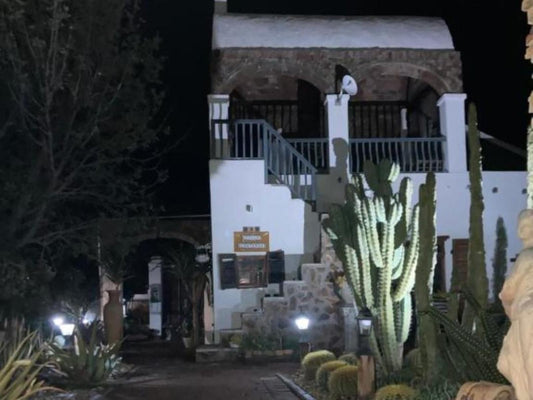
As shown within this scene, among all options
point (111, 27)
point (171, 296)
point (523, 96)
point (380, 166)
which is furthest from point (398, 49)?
point (171, 296)

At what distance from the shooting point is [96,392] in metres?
11.7

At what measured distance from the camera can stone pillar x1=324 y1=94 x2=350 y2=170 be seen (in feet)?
55.4

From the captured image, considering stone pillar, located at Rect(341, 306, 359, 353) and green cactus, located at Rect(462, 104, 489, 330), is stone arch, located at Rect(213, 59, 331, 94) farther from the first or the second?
green cactus, located at Rect(462, 104, 489, 330)

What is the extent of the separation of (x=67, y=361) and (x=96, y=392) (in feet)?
2.78

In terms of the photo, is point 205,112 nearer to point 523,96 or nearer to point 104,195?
point 523,96

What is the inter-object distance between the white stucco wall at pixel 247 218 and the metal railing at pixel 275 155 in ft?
0.88

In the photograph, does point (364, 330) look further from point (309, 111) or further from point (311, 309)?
point (309, 111)

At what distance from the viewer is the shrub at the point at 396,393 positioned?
838 centimetres

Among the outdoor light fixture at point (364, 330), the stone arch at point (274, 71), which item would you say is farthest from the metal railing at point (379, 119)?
the outdoor light fixture at point (364, 330)

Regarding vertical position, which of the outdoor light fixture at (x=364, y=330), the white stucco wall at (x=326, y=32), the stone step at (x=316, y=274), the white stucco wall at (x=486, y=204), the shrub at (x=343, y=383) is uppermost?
the white stucco wall at (x=326, y=32)

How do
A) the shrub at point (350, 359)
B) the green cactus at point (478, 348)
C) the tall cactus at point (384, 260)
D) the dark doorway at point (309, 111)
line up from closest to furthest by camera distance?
the green cactus at point (478, 348) < the tall cactus at point (384, 260) < the shrub at point (350, 359) < the dark doorway at point (309, 111)

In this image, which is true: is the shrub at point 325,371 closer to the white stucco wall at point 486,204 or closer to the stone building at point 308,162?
the stone building at point 308,162

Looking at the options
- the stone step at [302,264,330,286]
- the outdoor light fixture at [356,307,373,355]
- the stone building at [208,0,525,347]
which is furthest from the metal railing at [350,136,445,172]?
the outdoor light fixture at [356,307,373,355]

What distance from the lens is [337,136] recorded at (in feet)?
55.5
